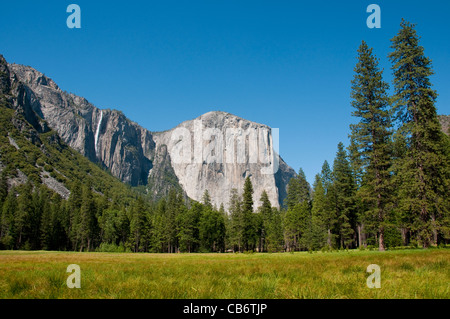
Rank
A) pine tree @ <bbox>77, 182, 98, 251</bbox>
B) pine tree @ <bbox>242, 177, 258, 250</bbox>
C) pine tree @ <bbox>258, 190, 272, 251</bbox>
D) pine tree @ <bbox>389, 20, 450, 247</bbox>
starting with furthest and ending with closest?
pine tree @ <bbox>77, 182, 98, 251</bbox> < pine tree @ <bbox>258, 190, 272, 251</bbox> < pine tree @ <bbox>242, 177, 258, 250</bbox> < pine tree @ <bbox>389, 20, 450, 247</bbox>

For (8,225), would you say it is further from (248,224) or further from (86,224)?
(248,224)

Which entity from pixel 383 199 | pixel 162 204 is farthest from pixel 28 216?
pixel 383 199

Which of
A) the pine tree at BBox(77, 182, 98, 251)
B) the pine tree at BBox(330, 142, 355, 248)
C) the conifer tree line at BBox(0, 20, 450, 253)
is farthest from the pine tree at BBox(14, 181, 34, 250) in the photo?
the pine tree at BBox(330, 142, 355, 248)

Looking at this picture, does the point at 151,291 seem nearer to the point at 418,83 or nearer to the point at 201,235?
the point at 418,83

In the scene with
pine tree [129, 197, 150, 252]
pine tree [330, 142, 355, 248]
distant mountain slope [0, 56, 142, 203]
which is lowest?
pine tree [129, 197, 150, 252]

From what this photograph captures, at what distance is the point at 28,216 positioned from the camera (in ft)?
233

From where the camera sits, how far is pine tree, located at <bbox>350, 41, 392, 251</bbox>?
24438 mm

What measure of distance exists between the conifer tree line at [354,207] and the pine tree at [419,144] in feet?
0.25

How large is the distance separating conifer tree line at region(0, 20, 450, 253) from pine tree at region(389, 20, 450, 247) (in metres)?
0.08

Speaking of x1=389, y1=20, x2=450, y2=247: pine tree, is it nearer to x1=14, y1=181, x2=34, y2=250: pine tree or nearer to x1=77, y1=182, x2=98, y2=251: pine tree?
x1=77, y1=182, x2=98, y2=251: pine tree

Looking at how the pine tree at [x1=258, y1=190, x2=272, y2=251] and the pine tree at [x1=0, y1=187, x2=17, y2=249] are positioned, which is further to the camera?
the pine tree at [x1=258, y1=190, x2=272, y2=251]

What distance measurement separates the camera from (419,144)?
22.3m
